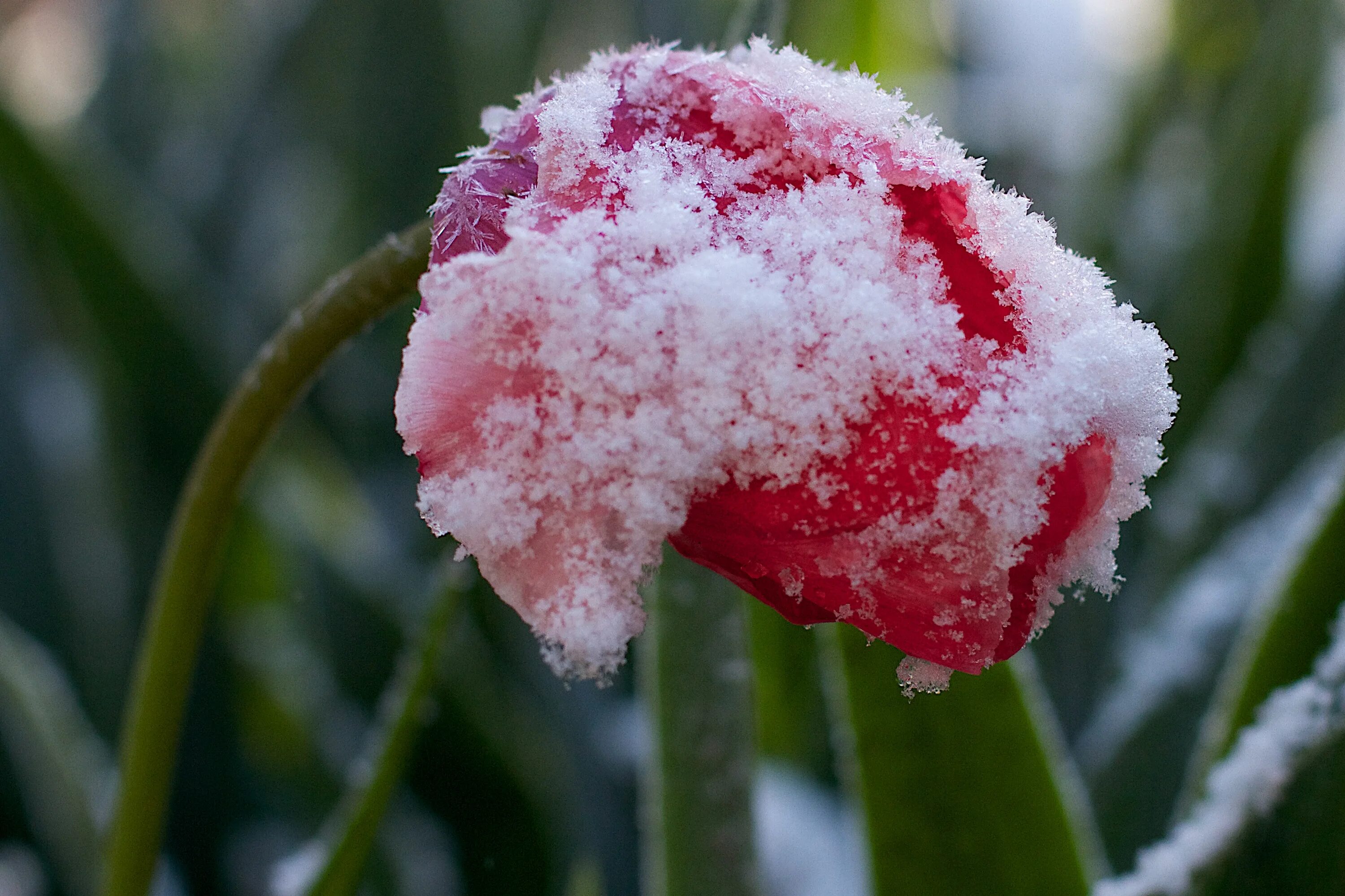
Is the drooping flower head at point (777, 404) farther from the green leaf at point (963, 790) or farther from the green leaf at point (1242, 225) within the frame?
the green leaf at point (1242, 225)

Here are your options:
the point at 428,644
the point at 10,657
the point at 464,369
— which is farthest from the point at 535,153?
the point at 10,657

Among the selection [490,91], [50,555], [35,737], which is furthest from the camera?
[490,91]

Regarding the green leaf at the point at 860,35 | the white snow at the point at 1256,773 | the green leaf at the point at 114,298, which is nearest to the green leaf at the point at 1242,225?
the green leaf at the point at 860,35

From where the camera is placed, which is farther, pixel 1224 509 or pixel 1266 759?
pixel 1224 509

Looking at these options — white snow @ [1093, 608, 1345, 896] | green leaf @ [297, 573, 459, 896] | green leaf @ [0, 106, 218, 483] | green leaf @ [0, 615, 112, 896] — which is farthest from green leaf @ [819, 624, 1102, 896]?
green leaf @ [0, 106, 218, 483]

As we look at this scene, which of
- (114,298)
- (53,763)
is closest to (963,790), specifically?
(53,763)

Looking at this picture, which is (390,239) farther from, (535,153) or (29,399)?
(29,399)

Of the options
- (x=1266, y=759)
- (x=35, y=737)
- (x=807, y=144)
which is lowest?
(x=35, y=737)
